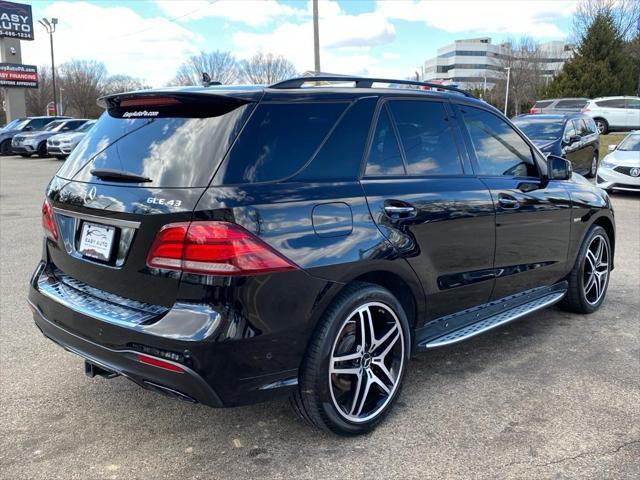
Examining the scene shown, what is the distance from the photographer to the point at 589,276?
17.0 feet

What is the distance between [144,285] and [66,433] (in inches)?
42.8

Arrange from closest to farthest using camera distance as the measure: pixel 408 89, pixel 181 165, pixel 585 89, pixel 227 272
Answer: pixel 227 272, pixel 181 165, pixel 408 89, pixel 585 89

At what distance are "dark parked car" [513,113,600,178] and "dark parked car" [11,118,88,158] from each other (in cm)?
2034

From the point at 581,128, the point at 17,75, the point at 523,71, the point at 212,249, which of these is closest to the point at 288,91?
the point at 212,249

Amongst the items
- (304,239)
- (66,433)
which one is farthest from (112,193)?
(66,433)

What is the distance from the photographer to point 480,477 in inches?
109

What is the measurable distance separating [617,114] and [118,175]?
3012cm

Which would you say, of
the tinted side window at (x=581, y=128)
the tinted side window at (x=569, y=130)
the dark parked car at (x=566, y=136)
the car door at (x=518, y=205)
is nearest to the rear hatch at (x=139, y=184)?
the car door at (x=518, y=205)

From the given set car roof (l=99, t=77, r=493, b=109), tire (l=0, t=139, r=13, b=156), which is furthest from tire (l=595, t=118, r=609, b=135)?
tire (l=0, t=139, r=13, b=156)

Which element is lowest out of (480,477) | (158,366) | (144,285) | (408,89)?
(480,477)

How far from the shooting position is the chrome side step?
3596 millimetres

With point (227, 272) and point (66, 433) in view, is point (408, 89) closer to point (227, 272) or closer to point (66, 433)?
point (227, 272)

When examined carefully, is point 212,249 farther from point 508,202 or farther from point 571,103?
point 571,103

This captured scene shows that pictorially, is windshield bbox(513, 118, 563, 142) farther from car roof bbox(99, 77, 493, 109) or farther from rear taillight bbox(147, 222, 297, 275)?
rear taillight bbox(147, 222, 297, 275)
